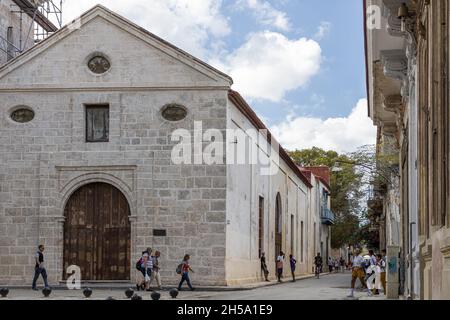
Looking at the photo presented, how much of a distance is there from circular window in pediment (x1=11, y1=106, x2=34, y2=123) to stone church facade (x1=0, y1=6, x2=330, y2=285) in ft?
0.14

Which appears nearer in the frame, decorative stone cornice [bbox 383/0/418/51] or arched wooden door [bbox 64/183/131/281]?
decorative stone cornice [bbox 383/0/418/51]

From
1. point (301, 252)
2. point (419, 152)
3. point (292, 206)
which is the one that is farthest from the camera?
point (301, 252)

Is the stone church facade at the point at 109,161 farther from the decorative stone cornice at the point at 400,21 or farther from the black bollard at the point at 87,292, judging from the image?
the decorative stone cornice at the point at 400,21

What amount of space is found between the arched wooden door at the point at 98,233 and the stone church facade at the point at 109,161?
36 millimetres

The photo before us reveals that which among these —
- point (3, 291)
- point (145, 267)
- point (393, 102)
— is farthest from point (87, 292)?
point (393, 102)

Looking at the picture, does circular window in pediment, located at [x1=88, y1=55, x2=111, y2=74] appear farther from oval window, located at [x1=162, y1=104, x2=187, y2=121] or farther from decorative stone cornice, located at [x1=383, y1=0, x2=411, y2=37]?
decorative stone cornice, located at [x1=383, y1=0, x2=411, y2=37]

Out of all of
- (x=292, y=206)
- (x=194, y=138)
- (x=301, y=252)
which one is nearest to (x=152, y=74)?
(x=194, y=138)

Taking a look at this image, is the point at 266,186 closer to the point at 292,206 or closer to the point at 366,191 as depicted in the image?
the point at 366,191

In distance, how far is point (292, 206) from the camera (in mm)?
51656

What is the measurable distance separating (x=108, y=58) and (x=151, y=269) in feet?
26.9

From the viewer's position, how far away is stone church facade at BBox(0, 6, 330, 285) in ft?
97.0

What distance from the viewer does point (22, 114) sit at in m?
31.2

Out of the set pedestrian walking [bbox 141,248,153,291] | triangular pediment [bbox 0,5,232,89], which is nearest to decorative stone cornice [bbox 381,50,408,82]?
pedestrian walking [bbox 141,248,153,291]
